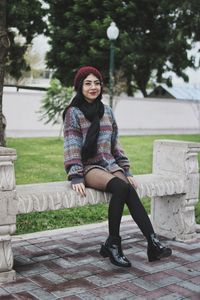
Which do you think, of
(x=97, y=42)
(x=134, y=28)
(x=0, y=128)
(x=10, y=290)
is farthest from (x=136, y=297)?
(x=134, y=28)

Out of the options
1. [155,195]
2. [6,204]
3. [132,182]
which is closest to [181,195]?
[155,195]

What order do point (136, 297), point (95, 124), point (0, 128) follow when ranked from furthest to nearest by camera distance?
point (0, 128)
point (95, 124)
point (136, 297)

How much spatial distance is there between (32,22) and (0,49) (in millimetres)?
20762

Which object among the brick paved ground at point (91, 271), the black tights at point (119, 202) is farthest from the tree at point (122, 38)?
the black tights at point (119, 202)

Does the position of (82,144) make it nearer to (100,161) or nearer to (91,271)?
(100,161)

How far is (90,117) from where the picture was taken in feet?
13.3

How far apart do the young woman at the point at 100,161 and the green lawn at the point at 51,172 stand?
54.0 inches

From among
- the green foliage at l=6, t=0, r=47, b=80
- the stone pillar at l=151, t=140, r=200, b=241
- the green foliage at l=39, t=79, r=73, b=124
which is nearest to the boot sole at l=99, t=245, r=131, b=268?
the stone pillar at l=151, t=140, r=200, b=241

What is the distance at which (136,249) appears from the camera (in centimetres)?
434

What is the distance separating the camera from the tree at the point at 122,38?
24.6 m

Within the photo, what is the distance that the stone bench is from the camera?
341cm

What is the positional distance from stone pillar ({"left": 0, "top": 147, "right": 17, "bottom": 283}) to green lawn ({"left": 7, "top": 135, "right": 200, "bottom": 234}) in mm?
1517

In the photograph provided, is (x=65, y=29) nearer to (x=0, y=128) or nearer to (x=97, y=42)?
(x=97, y=42)

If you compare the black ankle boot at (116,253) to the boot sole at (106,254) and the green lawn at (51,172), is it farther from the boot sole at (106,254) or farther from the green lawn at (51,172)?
the green lawn at (51,172)
